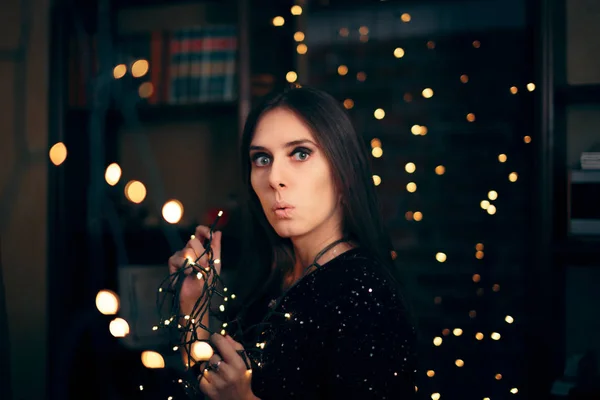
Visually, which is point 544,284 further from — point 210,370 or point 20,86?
point 20,86

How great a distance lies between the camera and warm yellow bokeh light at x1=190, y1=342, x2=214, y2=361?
1.09 metres

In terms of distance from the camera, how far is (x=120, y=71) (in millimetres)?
2090

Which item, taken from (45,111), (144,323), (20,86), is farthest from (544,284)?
(20,86)

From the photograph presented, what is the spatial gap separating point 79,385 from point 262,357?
1.29 metres

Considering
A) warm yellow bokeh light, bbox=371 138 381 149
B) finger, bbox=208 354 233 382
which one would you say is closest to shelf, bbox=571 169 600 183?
warm yellow bokeh light, bbox=371 138 381 149

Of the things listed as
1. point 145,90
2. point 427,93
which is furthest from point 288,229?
point 145,90

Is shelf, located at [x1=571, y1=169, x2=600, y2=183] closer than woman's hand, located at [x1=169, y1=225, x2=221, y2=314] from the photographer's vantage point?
No

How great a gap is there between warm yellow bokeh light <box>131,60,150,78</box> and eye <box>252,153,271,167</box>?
1020mm

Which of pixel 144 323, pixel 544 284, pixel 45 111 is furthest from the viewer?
pixel 45 111

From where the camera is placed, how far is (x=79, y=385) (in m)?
2.05

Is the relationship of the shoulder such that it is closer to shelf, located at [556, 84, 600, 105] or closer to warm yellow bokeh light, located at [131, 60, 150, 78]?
shelf, located at [556, 84, 600, 105]

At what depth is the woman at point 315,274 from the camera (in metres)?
1.03

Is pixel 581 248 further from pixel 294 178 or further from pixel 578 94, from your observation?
pixel 294 178

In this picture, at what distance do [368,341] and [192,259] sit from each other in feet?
1.51
